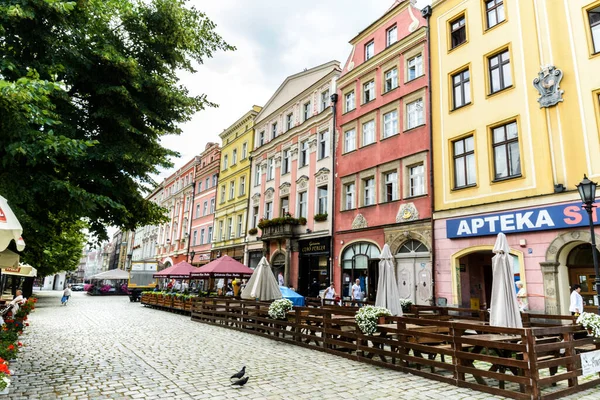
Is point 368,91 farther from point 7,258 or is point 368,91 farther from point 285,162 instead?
point 7,258

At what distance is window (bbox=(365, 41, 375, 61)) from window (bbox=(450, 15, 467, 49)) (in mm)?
5165

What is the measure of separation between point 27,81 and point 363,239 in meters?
16.8

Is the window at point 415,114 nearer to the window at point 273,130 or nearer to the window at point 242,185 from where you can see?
the window at point 273,130

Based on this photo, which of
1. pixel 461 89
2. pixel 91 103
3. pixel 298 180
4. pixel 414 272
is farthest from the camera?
pixel 298 180

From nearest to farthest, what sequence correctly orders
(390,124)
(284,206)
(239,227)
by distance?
(390,124) → (284,206) → (239,227)

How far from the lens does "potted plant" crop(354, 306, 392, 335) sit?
841 cm

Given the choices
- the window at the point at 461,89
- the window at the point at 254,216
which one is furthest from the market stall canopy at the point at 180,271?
the window at the point at 461,89

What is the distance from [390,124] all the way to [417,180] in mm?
3724

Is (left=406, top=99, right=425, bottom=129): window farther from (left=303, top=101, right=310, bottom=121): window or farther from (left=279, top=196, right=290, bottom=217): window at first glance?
(left=279, top=196, right=290, bottom=217): window

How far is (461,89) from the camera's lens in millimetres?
17234

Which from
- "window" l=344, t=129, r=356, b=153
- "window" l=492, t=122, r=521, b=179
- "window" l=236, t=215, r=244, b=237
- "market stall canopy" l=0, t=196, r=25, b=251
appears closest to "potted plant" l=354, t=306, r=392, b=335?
"market stall canopy" l=0, t=196, r=25, b=251

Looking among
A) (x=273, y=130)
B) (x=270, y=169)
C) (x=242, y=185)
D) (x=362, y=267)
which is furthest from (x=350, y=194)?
(x=242, y=185)

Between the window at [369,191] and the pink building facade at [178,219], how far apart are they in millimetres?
26938

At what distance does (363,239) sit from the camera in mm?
20359
